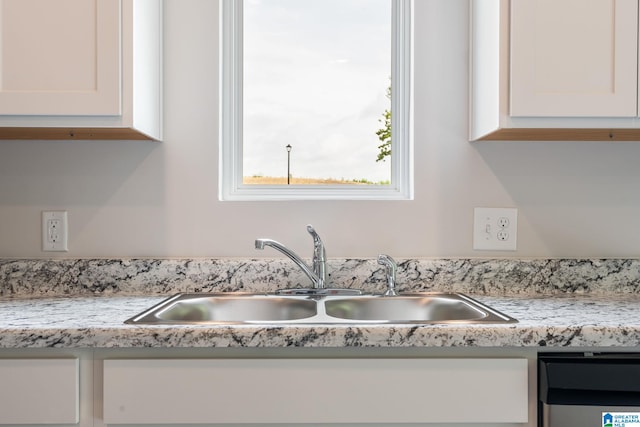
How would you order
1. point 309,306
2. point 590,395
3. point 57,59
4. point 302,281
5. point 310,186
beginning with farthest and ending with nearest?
point 310,186 < point 302,281 < point 309,306 < point 57,59 < point 590,395

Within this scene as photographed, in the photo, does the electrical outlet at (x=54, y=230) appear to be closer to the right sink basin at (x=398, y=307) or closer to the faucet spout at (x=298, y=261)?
the faucet spout at (x=298, y=261)

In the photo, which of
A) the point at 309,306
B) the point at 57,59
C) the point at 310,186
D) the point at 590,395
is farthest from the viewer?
the point at 310,186

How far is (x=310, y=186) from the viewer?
72.6 inches

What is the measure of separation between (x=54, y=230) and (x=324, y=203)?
2.83 feet

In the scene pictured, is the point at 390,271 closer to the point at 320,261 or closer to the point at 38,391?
the point at 320,261

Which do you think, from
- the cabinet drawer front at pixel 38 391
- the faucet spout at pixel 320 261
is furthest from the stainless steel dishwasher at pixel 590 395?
the cabinet drawer front at pixel 38 391

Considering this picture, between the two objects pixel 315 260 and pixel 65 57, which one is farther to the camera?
pixel 315 260

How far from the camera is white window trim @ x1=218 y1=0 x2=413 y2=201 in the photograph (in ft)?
5.87

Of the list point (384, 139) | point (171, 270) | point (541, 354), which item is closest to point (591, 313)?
point (541, 354)

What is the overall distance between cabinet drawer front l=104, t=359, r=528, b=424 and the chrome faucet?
50 centimetres

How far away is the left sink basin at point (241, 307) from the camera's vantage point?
1.52 m

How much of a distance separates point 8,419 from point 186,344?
1.31 feet

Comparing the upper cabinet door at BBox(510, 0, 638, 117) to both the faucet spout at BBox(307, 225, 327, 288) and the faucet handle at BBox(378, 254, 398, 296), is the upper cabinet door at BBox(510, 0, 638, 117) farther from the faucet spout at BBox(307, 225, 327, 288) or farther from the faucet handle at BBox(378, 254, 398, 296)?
the faucet spout at BBox(307, 225, 327, 288)

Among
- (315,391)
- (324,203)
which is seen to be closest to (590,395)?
(315,391)
